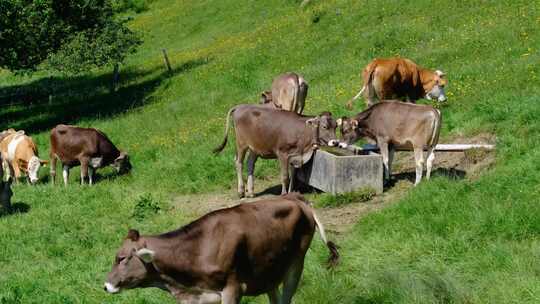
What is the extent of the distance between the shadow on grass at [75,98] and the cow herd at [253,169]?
28.0 ft

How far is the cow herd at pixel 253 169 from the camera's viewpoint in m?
8.27

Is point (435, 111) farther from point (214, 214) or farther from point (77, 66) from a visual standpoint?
point (77, 66)

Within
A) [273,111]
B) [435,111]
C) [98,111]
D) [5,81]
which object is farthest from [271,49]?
[5,81]

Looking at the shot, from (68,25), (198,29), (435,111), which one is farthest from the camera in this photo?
(198,29)

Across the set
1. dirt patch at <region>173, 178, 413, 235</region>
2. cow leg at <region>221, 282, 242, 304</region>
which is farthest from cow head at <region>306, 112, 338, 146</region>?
cow leg at <region>221, 282, 242, 304</region>

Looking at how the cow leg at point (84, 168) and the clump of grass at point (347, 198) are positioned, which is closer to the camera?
the clump of grass at point (347, 198)

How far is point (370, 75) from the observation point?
18.8 meters

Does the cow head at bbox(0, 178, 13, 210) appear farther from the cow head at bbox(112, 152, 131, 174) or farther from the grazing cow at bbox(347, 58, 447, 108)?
the grazing cow at bbox(347, 58, 447, 108)

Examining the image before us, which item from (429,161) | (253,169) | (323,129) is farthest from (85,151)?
(429,161)

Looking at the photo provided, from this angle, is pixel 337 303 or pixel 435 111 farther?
pixel 435 111

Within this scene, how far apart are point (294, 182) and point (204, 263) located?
836 cm

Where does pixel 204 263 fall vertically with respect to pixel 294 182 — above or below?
above

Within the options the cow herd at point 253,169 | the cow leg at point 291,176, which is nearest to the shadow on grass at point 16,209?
the cow herd at point 253,169

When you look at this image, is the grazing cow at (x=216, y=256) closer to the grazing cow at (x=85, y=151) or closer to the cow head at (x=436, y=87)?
the cow head at (x=436, y=87)
